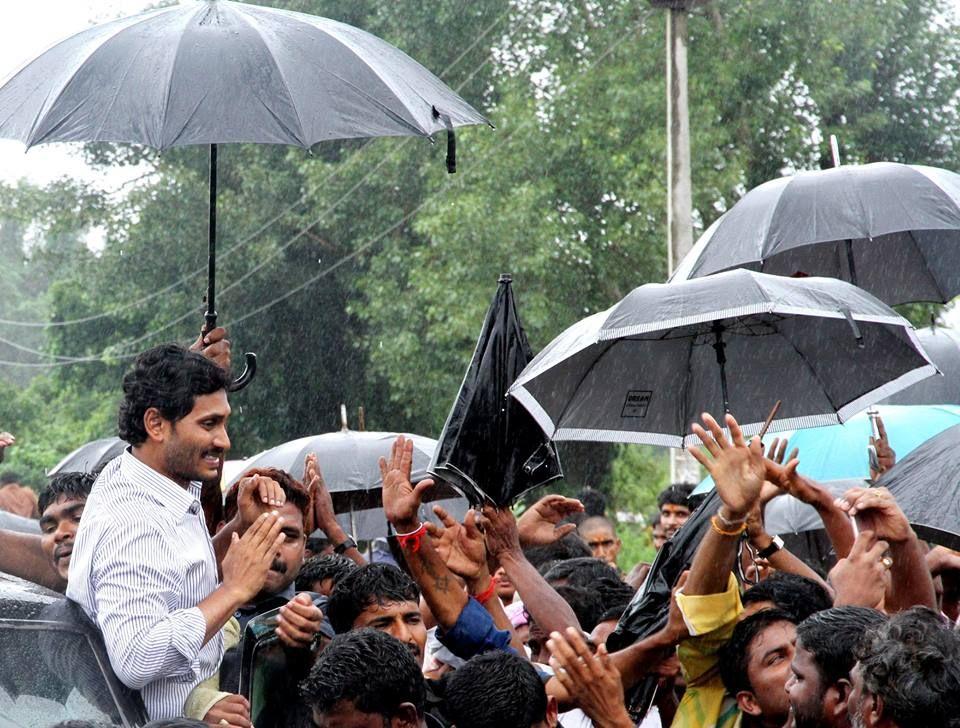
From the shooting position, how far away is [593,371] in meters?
6.13

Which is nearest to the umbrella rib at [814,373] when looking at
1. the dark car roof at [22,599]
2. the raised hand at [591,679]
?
the raised hand at [591,679]

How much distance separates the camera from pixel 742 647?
4.43m

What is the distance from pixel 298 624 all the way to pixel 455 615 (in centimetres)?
68

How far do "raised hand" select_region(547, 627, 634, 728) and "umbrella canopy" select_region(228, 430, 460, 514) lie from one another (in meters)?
3.97

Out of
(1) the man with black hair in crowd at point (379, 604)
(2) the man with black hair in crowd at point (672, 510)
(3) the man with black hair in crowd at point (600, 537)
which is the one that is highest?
(1) the man with black hair in crowd at point (379, 604)

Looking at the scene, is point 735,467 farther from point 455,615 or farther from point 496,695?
point 455,615

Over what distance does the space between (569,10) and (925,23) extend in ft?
16.2

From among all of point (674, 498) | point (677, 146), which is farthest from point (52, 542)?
point (677, 146)

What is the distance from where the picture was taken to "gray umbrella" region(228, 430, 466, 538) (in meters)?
8.56

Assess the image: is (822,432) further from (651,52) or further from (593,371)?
(651,52)

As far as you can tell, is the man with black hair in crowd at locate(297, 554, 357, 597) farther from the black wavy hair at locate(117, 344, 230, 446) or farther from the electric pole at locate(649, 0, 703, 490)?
the electric pole at locate(649, 0, 703, 490)

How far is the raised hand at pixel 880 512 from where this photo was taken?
15.3 feet

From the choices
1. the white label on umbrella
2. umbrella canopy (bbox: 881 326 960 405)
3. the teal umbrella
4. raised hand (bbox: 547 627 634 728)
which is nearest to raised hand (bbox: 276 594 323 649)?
raised hand (bbox: 547 627 634 728)

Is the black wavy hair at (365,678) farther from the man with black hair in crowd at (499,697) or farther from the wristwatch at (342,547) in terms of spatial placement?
the wristwatch at (342,547)
